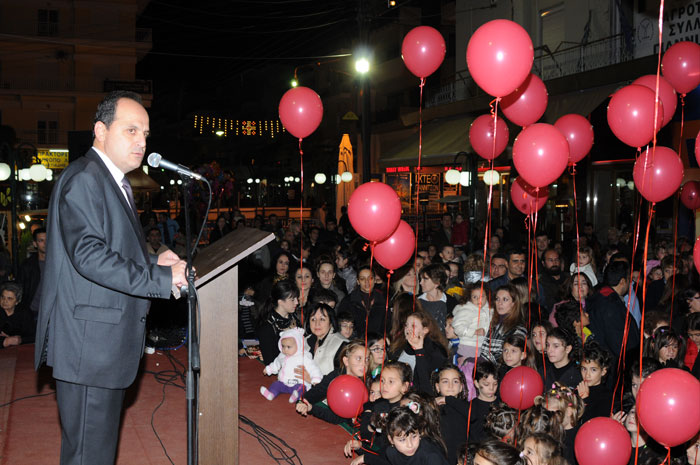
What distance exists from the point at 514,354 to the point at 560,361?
0.42 m

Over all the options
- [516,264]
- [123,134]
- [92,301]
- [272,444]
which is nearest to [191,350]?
[92,301]

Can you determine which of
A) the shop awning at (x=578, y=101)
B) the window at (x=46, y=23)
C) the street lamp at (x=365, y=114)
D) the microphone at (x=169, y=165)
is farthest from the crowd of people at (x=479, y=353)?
the window at (x=46, y=23)

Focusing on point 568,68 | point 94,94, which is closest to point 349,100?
point 94,94

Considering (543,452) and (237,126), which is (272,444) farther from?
(237,126)

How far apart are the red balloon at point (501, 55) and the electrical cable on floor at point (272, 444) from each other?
3.06m

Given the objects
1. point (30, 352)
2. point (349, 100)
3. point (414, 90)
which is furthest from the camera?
point (349, 100)

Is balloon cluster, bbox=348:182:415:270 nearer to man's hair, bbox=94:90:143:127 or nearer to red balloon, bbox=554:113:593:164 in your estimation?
red balloon, bbox=554:113:593:164

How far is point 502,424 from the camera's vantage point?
14.7 ft

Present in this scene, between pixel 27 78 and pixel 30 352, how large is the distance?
30073 millimetres

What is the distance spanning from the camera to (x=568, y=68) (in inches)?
603

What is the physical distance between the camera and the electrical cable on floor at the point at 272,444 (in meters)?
4.13

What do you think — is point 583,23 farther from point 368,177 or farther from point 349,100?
point 349,100

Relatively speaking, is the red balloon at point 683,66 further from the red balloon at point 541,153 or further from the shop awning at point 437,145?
the shop awning at point 437,145

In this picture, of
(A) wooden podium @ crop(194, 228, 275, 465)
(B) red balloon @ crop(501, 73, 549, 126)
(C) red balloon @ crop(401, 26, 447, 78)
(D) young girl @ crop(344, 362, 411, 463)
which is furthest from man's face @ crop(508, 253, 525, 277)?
(A) wooden podium @ crop(194, 228, 275, 465)
